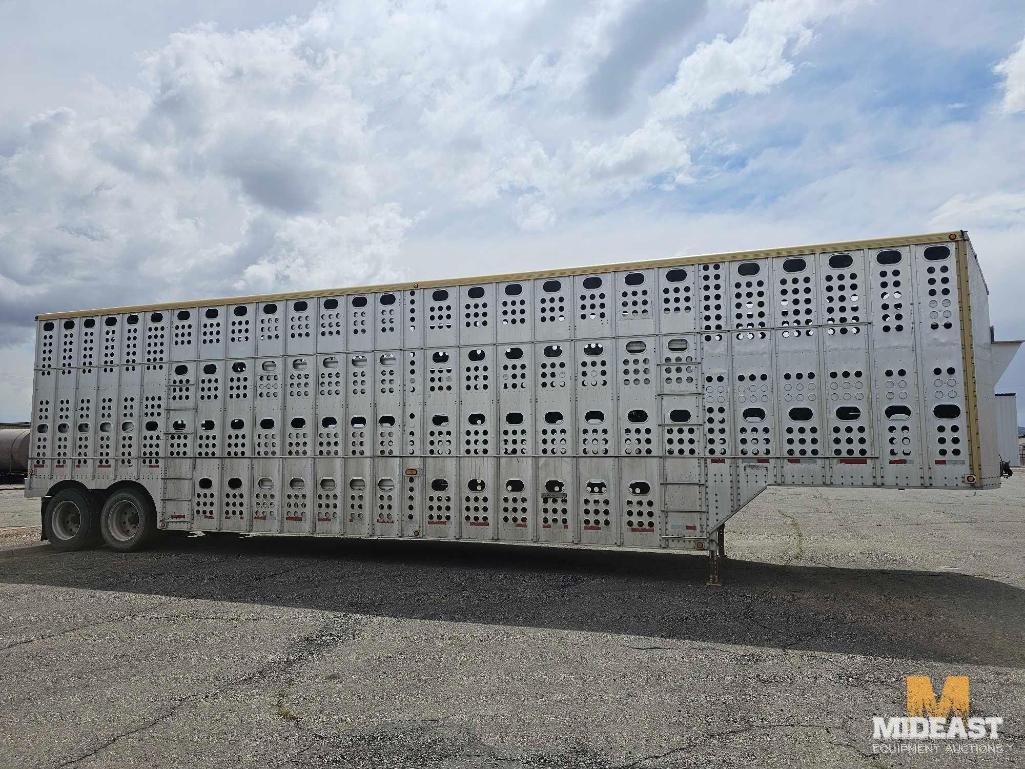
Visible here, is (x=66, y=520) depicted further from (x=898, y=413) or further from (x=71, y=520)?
(x=898, y=413)

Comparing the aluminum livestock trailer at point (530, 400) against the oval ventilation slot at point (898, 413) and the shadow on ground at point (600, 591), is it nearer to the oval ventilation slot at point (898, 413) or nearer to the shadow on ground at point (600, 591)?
the oval ventilation slot at point (898, 413)

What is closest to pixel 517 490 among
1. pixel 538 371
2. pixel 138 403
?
pixel 538 371

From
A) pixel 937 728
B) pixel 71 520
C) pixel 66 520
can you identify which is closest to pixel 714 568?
pixel 937 728

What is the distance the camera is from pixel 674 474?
28.1 feet

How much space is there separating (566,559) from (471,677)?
5.46 meters

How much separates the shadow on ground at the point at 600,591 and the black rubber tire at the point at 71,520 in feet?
1.23

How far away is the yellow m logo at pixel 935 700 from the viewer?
4.54 meters

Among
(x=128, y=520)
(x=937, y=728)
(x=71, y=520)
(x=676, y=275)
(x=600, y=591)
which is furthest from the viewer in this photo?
(x=71, y=520)

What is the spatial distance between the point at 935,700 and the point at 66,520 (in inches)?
522

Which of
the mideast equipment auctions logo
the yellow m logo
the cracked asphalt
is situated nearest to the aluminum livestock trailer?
the cracked asphalt

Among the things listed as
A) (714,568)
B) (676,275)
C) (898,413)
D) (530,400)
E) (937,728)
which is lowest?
(937,728)

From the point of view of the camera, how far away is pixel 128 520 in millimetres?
11500

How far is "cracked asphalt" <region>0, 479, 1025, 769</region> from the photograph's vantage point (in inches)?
160

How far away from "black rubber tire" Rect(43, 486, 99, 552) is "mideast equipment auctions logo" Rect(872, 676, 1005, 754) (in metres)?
12.1
